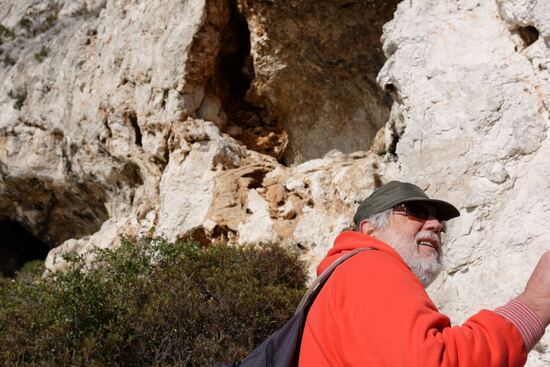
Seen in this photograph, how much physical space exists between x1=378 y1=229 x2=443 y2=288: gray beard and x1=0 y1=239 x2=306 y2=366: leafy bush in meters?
2.96

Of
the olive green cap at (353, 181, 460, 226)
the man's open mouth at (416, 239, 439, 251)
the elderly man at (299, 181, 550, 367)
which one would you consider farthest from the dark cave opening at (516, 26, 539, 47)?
the elderly man at (299, 181, 550, 367)

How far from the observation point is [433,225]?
75.7 inches

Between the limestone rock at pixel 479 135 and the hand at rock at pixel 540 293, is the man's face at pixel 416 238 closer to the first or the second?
the hand at rock at pixel 540 293

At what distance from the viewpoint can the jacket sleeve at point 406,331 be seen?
54.3 inches

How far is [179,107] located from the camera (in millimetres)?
8180

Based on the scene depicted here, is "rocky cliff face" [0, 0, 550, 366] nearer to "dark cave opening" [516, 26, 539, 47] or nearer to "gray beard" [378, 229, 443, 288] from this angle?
"dark cave opening" [516, 26, 539, 47]

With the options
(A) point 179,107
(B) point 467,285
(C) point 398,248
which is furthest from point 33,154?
(C) point 398,248

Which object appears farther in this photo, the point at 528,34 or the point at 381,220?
the point at 528,34

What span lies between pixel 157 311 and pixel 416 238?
347 centimetres

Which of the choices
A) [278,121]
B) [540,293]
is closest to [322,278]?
[540,293]

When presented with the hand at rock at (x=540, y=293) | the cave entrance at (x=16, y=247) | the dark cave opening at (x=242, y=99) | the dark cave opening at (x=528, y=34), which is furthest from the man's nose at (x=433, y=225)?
the cave entrance at (x=16, y=247)

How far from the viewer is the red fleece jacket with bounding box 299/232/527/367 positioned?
1385 millimetres

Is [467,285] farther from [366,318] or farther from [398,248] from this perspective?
[366,318]

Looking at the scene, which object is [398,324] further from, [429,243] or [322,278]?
[429,243]
